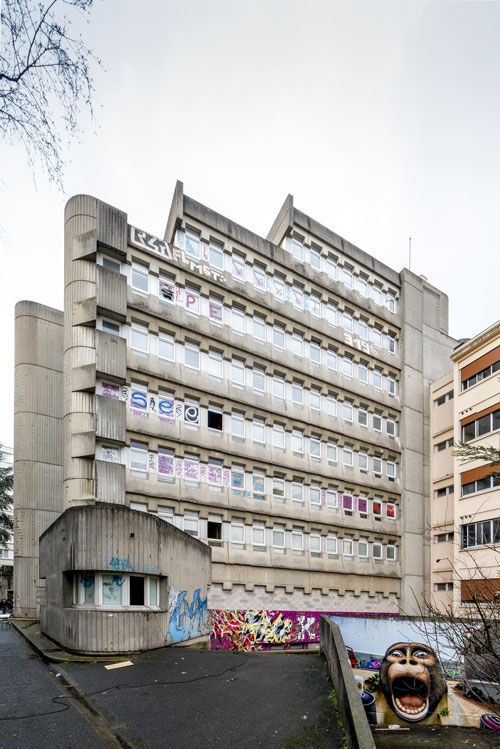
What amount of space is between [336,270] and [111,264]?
1530 centimetres

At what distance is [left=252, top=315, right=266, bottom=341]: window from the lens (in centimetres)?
3168

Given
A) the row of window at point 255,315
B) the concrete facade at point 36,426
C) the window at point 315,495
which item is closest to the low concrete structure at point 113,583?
the row of window at point 255,315

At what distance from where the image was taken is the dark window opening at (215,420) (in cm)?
2892

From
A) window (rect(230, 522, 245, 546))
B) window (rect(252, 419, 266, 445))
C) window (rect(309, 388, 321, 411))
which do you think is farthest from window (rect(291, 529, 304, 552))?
window (rect(309, 388, 321, 411))

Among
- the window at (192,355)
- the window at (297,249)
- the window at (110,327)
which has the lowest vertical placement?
the window at (192,355)

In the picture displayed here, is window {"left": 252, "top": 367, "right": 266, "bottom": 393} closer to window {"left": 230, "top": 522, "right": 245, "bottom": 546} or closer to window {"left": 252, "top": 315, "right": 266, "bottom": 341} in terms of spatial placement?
window {"left": 252, "top": 315, "right": 266, "bottom": 341}

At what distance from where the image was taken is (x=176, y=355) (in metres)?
28.1

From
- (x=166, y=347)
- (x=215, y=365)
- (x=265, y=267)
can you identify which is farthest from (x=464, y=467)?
(x=166, y=347)

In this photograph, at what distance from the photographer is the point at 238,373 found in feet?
100

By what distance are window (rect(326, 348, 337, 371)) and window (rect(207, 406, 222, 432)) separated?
848 centimetres

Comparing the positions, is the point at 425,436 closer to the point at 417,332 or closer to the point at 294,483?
the point at 417,332

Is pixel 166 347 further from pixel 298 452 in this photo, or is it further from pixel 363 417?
pixel 363 417

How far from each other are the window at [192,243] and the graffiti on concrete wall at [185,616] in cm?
1703

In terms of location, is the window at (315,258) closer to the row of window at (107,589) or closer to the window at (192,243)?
the window at (192,243)
